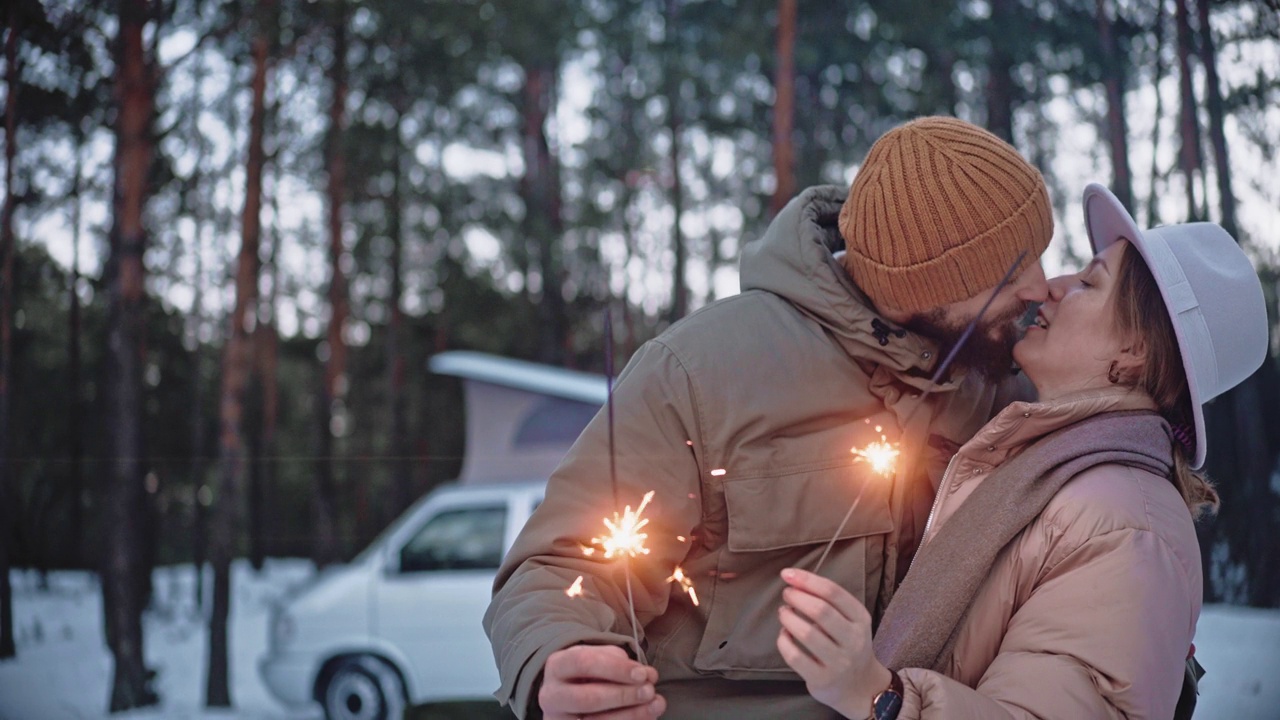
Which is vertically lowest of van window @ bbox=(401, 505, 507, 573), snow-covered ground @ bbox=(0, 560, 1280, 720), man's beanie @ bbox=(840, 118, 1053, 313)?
snow-covered ground @ bbox=(0, 560, 1280, 720)

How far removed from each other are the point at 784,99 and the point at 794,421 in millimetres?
7091

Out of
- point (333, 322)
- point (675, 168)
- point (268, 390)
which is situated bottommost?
point (268, 390)

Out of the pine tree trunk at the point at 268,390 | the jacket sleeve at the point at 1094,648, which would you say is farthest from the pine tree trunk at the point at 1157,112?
the pine tree trunk at the point at 268,390

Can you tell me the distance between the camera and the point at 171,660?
9109 mm

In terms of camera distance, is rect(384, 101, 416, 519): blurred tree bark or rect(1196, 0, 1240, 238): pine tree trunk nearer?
rect(1196, 0, 1240, 238): pine tree trunk

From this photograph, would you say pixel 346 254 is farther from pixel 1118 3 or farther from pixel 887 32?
pixel 1118 3

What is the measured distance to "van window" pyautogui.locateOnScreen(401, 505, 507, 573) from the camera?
5965 millimetres

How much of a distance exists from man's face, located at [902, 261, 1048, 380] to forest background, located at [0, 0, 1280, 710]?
8.59 ft

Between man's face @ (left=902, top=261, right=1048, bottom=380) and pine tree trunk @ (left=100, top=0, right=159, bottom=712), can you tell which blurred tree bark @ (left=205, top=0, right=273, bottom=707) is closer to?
pine tree trunk @ (left=100, top=0, right=159, bottom=712)

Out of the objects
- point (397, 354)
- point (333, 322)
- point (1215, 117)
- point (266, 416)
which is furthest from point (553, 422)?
point (266, 416)

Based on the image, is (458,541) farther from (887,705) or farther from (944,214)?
(887,705)

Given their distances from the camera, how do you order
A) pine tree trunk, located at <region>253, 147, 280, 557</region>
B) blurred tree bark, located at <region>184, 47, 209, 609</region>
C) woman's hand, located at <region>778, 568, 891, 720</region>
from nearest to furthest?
woman's hand, located at <region>778, 568, 891, 720</region> → blurred tree bark, located at <region>184, 47, 209, 609</region> → pine tree trunk, located at <region>253, 147, 280, 557</region>

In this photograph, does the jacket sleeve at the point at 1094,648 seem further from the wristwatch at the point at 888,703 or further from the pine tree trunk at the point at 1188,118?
the pine tree trunk at the point at 1188,118

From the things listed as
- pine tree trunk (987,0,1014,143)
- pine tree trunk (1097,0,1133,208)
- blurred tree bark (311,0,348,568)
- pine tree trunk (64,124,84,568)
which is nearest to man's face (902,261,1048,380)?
pine tree trunk (1097,0,1133,208)
